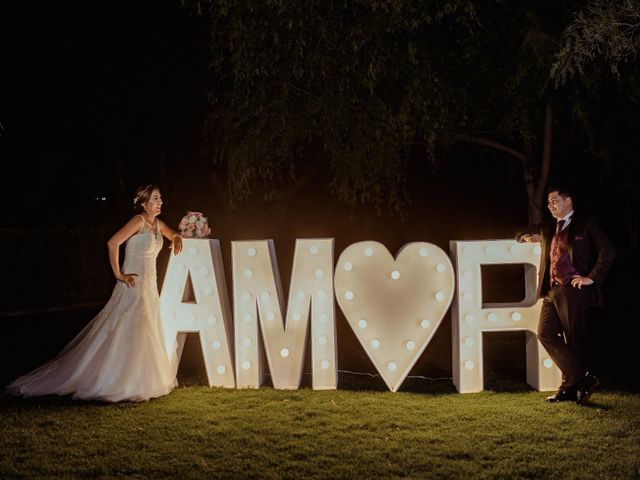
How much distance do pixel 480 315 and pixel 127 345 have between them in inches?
157

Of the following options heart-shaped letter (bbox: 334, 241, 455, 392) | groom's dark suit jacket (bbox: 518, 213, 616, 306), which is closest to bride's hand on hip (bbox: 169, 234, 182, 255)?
heart-shaped letter (bbox: 334, 241, 455, 392)

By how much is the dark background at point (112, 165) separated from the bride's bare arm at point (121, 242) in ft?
6.60

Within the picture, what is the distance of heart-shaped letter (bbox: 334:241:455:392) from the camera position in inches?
297

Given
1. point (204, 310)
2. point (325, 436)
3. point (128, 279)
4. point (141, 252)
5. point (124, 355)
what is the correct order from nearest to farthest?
point (325, 436) < point (124, 355) < point (128, 279) < point (141, 252) < point (204, 310)

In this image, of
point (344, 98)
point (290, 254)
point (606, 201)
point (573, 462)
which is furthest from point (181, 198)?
point (573, 462)

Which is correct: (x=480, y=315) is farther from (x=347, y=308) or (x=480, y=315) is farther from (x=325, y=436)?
(x=325, y=436)

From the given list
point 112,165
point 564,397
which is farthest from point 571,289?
point 112,165

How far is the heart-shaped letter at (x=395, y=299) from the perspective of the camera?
24.8ft

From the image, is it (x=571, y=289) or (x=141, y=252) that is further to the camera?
(x=141, y=252)

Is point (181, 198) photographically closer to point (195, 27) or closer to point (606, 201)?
point (195, 27)

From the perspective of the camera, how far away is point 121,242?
295 inches

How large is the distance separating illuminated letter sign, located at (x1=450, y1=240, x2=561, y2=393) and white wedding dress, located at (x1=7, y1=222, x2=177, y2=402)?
133 inches

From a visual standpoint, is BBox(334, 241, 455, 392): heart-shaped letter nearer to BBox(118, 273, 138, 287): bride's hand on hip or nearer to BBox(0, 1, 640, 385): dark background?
BBox(0, 1, 640, 385): dark background

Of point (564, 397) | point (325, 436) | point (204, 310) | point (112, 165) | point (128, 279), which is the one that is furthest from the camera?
point (112, 165)
